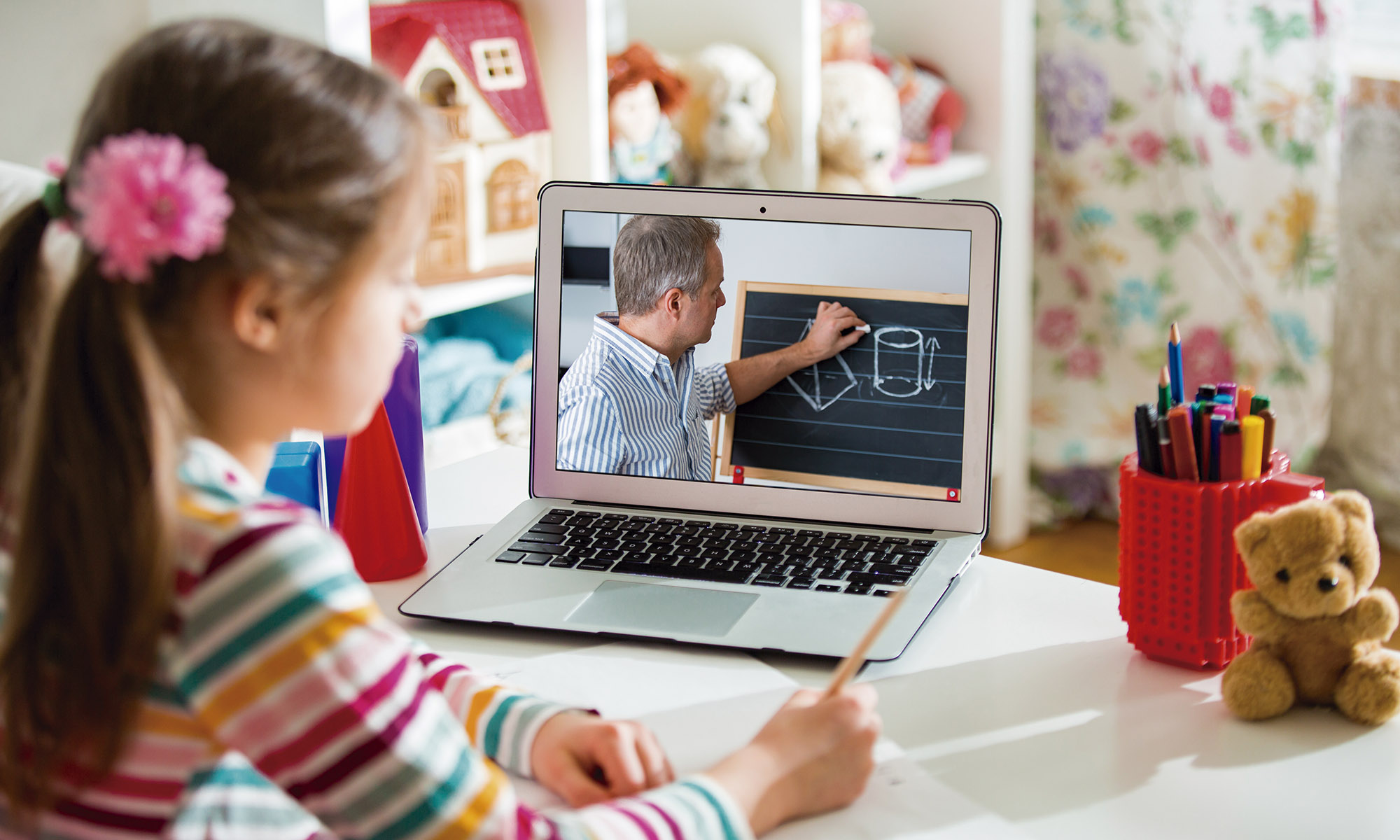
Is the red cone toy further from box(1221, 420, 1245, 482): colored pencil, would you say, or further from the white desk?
box(1221, 420, 1245, 482): colored pencil

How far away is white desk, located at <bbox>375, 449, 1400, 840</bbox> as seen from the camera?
0.62 m

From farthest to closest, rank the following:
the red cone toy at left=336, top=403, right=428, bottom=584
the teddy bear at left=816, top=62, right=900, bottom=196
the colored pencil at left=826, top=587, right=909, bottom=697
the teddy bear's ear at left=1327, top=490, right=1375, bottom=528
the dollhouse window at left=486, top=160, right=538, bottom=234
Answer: the teddy bear at left=816, top=62, right=900, bottom=196 → the dollhouse window at left=486, top=160, right=538, bottom=234 → the red cone toy at left=336, top=403, right=428, bottom=584 → the teddy bear's ear at left=1327, top=490, right=1375, bottom=528 → the colored pencil at left=826, top=587, right=909, bottom=697

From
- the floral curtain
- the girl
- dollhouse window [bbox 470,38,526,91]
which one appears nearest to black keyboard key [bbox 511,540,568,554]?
the girl

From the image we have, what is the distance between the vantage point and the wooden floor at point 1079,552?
7.27 ft

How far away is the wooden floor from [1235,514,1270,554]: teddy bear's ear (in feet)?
4.89

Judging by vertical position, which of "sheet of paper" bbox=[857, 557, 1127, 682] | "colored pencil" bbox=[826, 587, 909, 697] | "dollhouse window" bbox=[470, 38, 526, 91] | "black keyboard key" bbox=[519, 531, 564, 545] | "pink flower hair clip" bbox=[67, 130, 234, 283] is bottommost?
"sheet of paper" bbox=[857, 557, 1127, 682]

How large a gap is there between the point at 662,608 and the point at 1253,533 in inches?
14.5

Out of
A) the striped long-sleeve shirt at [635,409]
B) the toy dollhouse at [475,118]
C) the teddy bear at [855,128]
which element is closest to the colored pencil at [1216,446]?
the striped long-sleeve shirt at [635,409]

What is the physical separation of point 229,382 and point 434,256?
100 cm

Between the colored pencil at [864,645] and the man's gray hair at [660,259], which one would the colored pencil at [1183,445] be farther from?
the man's gray hair at [660,259]

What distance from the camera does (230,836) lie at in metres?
0.54

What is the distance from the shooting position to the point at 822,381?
941mm

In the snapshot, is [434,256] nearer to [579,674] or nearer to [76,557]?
[579,674]

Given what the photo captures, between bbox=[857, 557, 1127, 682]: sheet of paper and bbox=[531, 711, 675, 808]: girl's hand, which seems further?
bbox=[857, 557, 1127, 682]: sheet of paper
